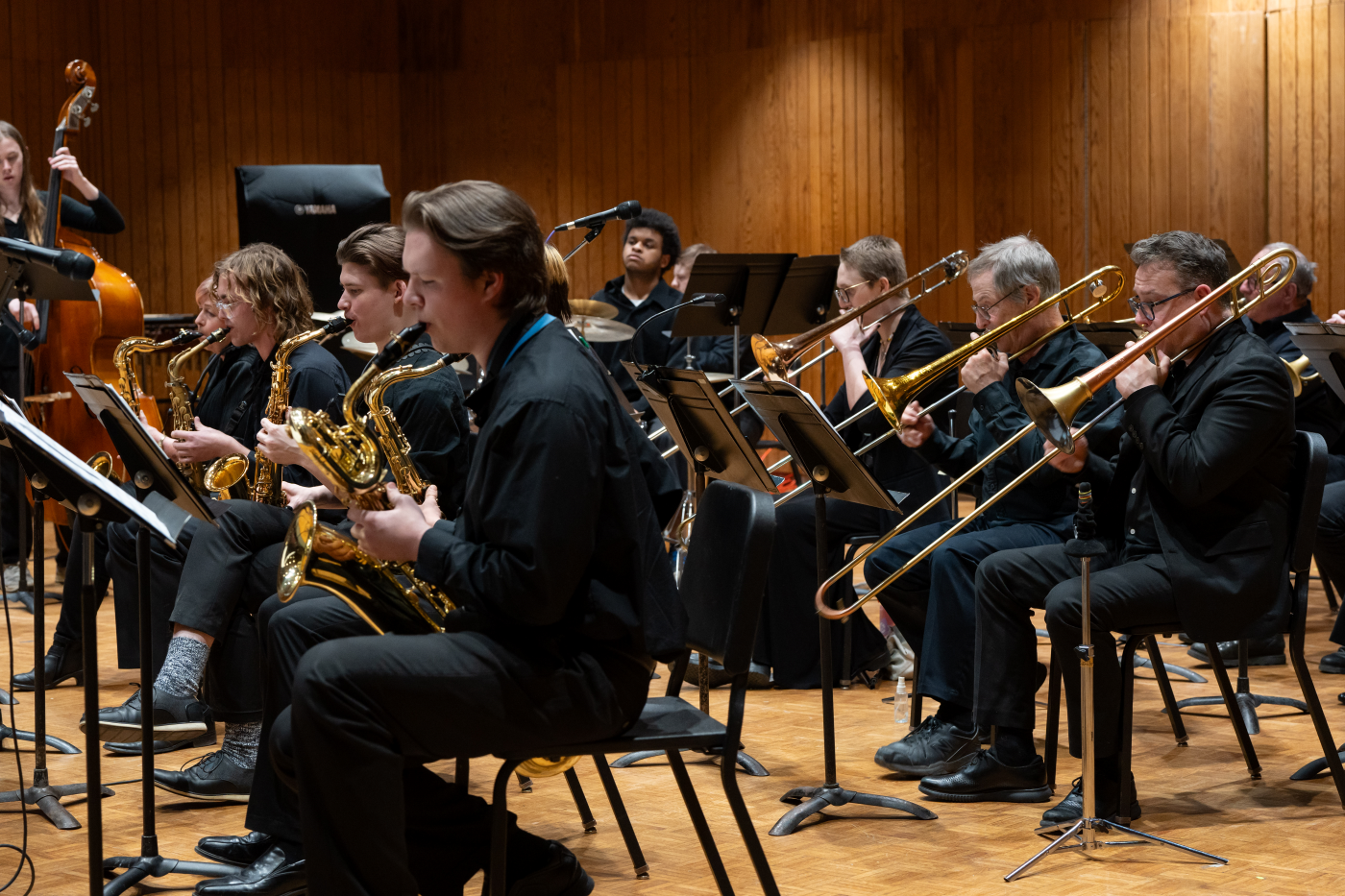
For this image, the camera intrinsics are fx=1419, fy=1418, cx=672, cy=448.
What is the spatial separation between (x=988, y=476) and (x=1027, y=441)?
203 millimetres

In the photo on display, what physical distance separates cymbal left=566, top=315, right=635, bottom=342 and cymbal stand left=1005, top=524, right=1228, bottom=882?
334cm

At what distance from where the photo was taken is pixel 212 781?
3412 mm

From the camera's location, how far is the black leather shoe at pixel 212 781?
3.40 meters

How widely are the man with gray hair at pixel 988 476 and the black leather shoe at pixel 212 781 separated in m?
1.60

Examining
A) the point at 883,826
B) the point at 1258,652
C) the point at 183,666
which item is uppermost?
the point at 183,666

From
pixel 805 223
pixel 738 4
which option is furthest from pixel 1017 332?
pixel 738 4

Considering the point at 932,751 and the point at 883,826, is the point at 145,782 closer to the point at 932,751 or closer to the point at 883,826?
the point at 883,826

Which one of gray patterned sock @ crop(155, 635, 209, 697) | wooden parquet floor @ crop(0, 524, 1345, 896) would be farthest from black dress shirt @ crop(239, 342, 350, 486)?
wooden parquet floor @ crop(0, 524, 1345, 896)

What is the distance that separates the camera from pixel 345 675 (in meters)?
2.04

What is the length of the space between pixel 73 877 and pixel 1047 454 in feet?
7.57

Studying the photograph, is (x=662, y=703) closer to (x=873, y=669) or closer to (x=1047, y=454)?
(x=1047, y=454)

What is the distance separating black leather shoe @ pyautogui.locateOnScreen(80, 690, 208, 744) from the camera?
11.8 ft

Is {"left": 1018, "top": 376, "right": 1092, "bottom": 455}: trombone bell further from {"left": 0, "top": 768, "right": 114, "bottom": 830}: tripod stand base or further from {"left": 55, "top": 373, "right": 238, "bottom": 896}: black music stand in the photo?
{"left": 0, "top": 768, "right": 114, "bottom": 830}: tripod stand base

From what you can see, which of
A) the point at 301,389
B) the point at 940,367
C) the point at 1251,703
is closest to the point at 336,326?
the point at 301,389
